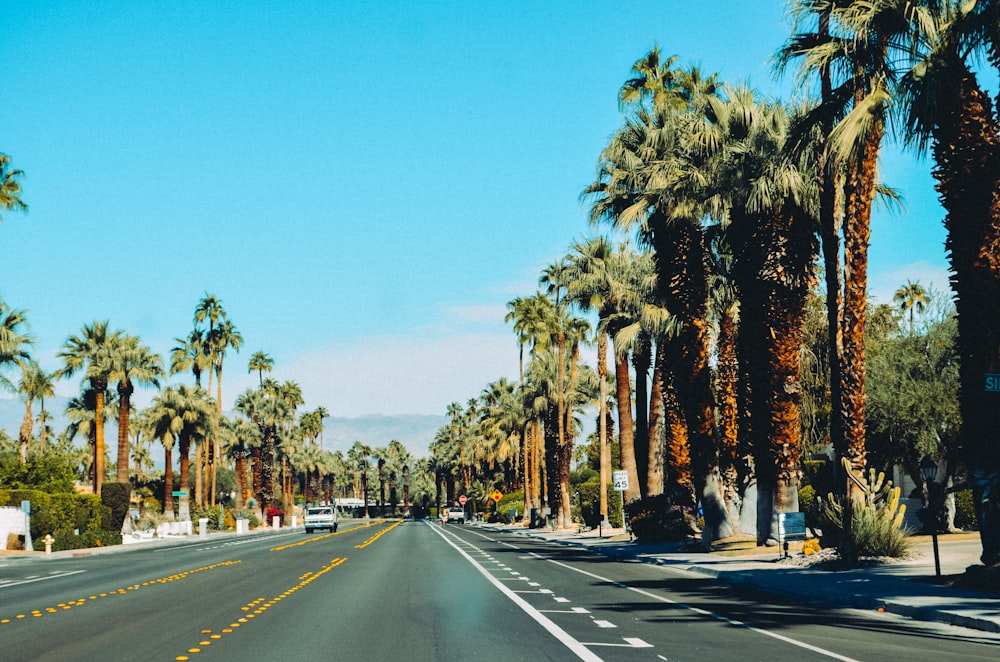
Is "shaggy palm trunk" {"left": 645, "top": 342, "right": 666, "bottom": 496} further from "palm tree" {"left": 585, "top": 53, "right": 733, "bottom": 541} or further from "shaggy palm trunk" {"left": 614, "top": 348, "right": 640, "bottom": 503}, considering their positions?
"palm tree" {"left": 585, "top": 53, "right": 733, "bottom": 541}

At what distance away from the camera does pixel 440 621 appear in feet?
48.0

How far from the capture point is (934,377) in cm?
3719

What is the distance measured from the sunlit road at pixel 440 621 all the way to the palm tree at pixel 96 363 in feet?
131

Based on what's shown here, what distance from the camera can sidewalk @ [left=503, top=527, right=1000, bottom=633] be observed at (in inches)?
584

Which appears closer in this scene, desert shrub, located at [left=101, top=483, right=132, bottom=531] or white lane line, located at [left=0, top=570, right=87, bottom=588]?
white lane line, located at [left=0, top=570, right=87, bottom=588]

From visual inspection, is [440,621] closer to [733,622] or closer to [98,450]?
[733,622]

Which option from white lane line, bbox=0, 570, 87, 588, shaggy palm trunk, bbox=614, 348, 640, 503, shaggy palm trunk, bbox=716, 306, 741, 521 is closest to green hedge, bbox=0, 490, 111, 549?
white lane line, bbox=0, 570, 87, 588

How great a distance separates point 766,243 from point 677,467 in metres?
12.4

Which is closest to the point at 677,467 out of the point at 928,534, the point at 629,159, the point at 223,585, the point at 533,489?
the point at 928,534

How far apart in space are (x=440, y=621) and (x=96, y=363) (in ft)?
189

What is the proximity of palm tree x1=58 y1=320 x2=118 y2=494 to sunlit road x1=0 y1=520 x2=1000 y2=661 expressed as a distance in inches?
1574

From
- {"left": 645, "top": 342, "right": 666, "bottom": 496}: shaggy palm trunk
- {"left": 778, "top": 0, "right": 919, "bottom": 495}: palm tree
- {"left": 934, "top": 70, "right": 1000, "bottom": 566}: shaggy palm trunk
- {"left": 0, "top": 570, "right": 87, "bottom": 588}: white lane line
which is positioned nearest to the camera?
{"left": 934, "top": 70, "right": 1000, "bottom": 566}: shaggy palm trunk

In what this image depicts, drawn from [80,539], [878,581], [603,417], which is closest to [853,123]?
[878,581]

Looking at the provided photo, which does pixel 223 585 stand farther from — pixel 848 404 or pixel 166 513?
pixel 166 513
